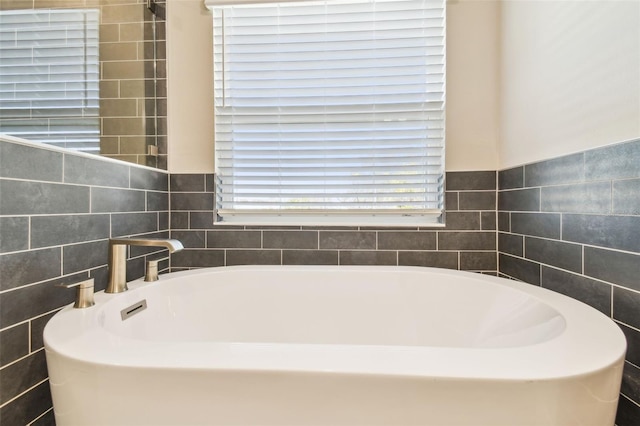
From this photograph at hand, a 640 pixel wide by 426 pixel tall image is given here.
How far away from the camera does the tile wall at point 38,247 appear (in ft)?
2.47

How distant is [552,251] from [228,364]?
117cm

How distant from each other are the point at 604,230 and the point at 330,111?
1169 millimetres

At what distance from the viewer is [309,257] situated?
1464 mm

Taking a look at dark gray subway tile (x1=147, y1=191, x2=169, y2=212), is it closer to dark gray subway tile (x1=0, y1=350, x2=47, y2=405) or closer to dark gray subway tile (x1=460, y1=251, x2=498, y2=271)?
dark gray subway tile (x1=0, y1=350, x2=47, y2=405)

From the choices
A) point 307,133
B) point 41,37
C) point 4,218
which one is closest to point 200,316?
point 4,218

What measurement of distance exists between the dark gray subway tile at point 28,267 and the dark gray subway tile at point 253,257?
2.30 ft

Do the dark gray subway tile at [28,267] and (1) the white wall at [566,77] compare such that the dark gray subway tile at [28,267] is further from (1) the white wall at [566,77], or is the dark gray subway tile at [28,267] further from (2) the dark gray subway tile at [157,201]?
(1) the white wall at [566,77]

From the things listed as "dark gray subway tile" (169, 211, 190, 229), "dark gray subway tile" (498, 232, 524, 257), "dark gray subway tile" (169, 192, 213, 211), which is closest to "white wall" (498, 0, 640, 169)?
"dark gray subway tile" (498, 232, 524, 257)

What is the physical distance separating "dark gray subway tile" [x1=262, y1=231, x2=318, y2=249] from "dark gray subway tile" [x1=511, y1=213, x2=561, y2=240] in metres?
0.92

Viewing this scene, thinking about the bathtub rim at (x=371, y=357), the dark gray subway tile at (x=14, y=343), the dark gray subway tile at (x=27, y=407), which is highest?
the bathtub rim at (x=371, y=357)

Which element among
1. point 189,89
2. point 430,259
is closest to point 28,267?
point 189,89

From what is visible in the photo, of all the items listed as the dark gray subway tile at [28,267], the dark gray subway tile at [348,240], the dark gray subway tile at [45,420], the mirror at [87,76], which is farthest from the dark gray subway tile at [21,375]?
the dark gray subway tile at [348,240]

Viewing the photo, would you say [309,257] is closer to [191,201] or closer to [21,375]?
[191,201]

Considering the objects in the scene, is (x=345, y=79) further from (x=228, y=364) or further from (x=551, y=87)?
(x=228, y=364)
